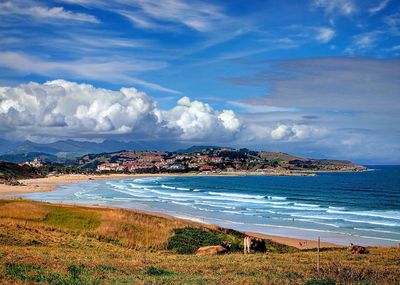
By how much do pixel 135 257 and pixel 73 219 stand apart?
49.9 ft

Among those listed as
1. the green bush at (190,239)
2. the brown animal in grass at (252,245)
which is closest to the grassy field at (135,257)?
the green bush at (190,239)

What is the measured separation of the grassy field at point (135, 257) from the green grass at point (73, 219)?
0.25 ft

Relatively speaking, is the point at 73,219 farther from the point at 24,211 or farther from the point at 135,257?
the point at 135,257

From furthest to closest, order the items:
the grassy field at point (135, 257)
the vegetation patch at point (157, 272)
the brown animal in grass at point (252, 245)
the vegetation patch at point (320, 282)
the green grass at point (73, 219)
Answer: the green grass at point (73, 219), the brown animal in grass at point (252, 245), the vegetation patch at point (157, 272), the grassy field at point (135, 257), the vegetation patch at point (320, 282)

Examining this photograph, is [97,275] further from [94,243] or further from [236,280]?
[94,243]

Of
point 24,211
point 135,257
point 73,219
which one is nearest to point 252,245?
point 135,257

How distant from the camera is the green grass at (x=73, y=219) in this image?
3694 cm

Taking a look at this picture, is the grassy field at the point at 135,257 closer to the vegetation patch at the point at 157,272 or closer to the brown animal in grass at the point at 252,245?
the vegetation patch at the point at 157,272

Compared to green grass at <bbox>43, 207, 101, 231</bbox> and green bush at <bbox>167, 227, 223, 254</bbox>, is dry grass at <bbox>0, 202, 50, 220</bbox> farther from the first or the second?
green bush at <bbox>167, 227, 223, 254</bbox>

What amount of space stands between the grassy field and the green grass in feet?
0.25

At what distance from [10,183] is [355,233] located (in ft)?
324

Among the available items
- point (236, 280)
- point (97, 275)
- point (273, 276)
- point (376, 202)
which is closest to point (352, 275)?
point (273, 276)

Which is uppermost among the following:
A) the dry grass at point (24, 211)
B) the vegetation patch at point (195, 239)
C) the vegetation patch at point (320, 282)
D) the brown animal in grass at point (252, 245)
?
the vegetation patch at point (320, 282)

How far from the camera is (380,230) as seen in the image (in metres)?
49.2
